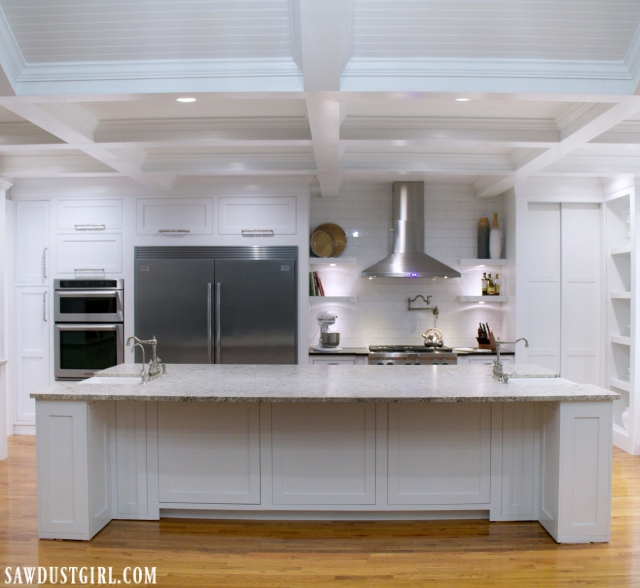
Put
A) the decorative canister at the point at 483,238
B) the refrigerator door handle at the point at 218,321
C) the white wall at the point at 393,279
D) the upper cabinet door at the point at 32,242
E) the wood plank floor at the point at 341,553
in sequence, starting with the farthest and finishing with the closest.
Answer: the white wall at the point at 393,279, the decorative canister at the point at 483,238, the upper cabinet door at the point at 32,242, the refrigerator door handle at the point at 218,321, the wood plank floor at the point at 341,553

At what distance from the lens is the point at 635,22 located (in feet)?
7.91

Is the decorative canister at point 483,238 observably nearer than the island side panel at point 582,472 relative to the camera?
No

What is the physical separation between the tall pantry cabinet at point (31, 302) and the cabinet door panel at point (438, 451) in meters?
3.77

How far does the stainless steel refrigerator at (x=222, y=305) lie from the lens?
4863 mm

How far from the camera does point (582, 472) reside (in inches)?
111

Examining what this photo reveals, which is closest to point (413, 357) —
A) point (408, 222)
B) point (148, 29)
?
point (408, 222)

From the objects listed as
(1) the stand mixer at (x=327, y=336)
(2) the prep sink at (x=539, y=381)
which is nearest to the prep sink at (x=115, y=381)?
(1) the stand mixer at (x=327, y=336)

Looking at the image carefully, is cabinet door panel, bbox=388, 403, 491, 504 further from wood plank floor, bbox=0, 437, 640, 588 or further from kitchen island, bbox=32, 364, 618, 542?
wood plank floor, bbox=0, 437, 640, 588

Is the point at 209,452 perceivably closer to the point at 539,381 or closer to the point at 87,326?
the point at 539,381

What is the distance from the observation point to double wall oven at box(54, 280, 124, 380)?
16.2 feet

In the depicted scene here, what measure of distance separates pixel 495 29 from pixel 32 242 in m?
4.66

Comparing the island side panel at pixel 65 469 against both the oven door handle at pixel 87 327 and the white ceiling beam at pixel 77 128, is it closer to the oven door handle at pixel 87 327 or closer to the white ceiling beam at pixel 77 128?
the white ceiling beam at pixel 77 128

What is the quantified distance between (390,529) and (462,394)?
0.97 m

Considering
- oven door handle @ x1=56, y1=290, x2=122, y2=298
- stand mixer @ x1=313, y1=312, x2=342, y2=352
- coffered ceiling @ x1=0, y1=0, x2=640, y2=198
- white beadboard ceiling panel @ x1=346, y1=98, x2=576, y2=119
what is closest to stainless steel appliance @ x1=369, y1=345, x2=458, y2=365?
stand mixer @ x1=313, y1=312, x2=342, y2=352
